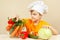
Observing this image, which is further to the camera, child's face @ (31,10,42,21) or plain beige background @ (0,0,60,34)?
plain beige background @ (0,0,60,34)

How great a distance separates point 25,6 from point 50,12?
221mm

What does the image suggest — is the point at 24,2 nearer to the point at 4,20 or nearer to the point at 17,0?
the point at 17,0

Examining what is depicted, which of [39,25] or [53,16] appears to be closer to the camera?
[39,25]

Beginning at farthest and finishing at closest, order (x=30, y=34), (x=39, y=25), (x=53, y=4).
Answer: (x=53, y=4) → (x=39, y=25) → (x=30, y=34)

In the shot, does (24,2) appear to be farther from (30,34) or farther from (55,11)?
(30,34)

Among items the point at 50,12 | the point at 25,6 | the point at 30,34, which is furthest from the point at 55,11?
the point at 30,34

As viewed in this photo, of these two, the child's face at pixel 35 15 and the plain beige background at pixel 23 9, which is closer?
the child's face at pixel 35 15

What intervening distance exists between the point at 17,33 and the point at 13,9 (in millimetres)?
436

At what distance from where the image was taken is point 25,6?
1457mm

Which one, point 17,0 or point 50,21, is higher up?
point 17,0

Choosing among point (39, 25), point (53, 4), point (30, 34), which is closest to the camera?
point (30, 34)

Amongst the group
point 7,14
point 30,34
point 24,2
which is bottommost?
point 30,34

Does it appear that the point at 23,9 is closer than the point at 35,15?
No

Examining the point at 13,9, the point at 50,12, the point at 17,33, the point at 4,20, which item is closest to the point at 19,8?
the point at 13,9
